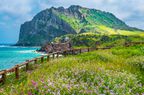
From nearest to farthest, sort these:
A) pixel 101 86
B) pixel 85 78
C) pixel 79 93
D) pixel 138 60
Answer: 1. pixel 79 93
2. pixel 101 86
3. pixel 85 78
4. pixel 138 60

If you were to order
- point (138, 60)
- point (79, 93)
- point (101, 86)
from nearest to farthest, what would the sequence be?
point (79, 93)
point (101, 86)
point (138, 60)

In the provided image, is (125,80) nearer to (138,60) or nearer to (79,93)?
(79,93)

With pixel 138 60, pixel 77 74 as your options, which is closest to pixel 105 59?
pixel 138 60

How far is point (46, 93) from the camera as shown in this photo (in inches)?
497

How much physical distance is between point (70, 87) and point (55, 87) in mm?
585

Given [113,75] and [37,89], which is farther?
[113,75]

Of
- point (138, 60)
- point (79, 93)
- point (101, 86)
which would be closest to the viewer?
point (79, 93)

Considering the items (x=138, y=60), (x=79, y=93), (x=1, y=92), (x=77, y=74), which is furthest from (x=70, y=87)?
(x=138, y=60)

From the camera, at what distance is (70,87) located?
13.0 m

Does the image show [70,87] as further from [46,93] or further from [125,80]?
[125,80]

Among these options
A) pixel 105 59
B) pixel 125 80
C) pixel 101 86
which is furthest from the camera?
pixel 105 59

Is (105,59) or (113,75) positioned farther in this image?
(105,59)

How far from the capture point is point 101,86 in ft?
45.4

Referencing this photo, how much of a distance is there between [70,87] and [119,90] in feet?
6.35
